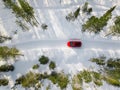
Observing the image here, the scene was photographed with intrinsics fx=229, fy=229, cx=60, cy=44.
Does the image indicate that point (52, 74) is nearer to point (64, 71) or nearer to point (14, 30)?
point (64, 71)

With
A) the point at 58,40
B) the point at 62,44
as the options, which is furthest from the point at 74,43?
the point at 58,40

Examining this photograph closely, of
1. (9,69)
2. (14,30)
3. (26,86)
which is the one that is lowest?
(26,86)

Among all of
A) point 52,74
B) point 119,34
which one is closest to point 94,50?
point 119,34

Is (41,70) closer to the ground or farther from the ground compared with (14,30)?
closer to the ground

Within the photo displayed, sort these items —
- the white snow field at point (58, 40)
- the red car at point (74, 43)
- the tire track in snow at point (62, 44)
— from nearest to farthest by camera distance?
1. the white snow field at point (58, 40)
2. the tire track in snow at point (62, 44)
3. the red car at point (74, 43)

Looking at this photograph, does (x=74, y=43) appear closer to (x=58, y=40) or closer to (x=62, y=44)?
(x=62, y=44)

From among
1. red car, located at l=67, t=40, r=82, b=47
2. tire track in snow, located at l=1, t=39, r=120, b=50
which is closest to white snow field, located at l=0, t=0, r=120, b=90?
tire track in snow, located at l=1, t=39, r=120, b=50

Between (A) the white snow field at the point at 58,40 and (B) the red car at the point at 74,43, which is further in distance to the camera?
(B) the red car at the point at 74,43

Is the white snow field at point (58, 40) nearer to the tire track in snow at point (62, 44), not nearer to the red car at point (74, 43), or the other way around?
the tire track in snow at point (62, 44)

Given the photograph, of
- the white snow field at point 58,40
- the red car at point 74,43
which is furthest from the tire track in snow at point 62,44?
the red car at point 74,43

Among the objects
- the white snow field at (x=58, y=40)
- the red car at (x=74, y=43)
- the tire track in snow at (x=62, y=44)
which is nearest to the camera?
the white snow field at (x=58, y=40)
